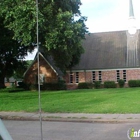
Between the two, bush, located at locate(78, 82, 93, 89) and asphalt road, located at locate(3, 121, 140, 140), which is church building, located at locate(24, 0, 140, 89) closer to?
bush, located at locate(78, 82, 93, 89)

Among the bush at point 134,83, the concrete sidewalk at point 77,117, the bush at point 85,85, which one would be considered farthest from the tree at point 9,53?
the concrete sidewalk at point 77,117

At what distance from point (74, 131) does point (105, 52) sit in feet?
121

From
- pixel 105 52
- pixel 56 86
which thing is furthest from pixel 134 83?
pixel 56 86

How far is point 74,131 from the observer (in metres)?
9.05

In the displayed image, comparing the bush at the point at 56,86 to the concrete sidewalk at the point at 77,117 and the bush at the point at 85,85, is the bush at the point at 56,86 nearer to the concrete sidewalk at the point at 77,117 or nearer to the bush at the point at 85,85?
the bush at the point at 85,85

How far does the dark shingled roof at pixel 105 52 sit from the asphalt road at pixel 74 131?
32.4 meters

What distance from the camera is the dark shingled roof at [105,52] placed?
141 feet

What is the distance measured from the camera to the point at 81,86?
40.9 m

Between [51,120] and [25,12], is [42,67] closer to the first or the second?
[25,12]

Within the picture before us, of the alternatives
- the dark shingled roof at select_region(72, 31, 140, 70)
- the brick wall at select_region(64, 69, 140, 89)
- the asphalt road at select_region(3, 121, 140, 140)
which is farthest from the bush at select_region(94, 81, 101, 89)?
the asphalt road at select_region(3, 121, 140, 140)

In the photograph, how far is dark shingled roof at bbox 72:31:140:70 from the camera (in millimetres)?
42978

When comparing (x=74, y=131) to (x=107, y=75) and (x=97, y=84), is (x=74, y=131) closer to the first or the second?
(x=97, y=84)

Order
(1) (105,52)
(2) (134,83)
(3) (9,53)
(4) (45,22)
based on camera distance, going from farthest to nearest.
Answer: (1) (105,52)
(2) (134,83)
(3) (9,53)
(4) (45,22)

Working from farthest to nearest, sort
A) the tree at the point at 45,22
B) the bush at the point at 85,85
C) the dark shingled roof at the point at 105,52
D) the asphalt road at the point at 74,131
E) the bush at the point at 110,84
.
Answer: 1. the dark shingled roof at the point at 105,52
2. the bush at the point at 85,85
3. the bush at the point at 110,84
4. the tree at the point at 45,22
5. the asphalt road at the point at 74,131
